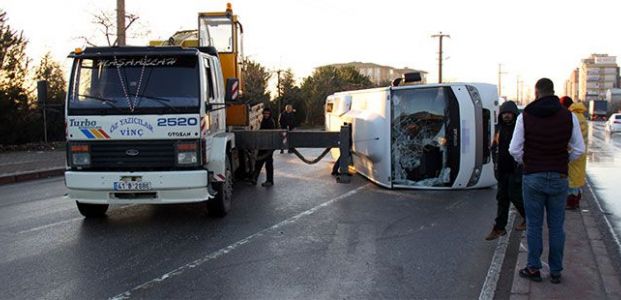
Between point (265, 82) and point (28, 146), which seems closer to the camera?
point (28, 146)

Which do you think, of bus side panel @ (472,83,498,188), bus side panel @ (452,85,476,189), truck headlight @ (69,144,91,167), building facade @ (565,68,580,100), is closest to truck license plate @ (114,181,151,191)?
truck headlight @ (69,144,91,167)

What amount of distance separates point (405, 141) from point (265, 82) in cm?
3114

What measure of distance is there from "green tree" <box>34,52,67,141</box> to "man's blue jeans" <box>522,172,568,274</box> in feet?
72.5

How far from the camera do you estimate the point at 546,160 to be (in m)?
4.98

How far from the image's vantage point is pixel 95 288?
17.3ft

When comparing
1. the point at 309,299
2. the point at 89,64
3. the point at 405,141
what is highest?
the point at 89,64

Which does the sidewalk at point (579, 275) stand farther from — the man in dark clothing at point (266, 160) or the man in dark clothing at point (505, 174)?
the man in dark clothing at point (266, 160)

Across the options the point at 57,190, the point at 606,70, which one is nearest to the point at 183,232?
the point at 57,190

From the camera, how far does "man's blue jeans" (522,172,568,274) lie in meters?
4.98

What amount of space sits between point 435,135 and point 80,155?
20.9 feet

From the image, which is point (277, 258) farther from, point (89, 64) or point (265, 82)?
point (265, 82)

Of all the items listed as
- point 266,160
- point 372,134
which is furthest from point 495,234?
point 266,160

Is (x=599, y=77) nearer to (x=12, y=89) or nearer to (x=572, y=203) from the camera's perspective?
(x=12, y=89)

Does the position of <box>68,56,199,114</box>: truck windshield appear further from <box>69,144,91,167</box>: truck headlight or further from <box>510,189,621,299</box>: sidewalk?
<box>510,189,621,299</box>: sidewalk
